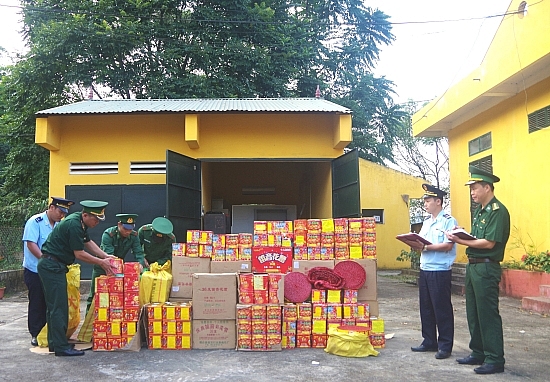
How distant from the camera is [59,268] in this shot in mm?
5367

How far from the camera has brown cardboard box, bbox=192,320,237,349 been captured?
18.5 feet

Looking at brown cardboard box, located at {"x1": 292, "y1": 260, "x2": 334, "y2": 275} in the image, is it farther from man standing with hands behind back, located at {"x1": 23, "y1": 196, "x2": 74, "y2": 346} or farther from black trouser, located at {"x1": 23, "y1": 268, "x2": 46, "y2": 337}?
black trouser, located at {"x1": 23, "y1": 268, "x2": 46, "y2": 337}

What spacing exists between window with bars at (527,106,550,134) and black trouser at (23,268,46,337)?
8.93 m

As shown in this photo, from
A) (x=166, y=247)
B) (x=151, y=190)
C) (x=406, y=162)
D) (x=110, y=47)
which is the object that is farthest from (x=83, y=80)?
(x=406, y=162)

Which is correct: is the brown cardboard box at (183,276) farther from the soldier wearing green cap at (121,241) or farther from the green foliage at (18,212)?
the green foliage at (18,212)

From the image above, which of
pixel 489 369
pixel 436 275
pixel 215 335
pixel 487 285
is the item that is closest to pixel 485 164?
pixel 436 275

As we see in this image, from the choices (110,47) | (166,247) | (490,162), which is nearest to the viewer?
(166,247)

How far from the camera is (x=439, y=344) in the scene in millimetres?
5273

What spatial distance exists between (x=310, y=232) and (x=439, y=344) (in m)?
1.89

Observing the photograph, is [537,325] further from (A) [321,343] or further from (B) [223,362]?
(B) [223,362]

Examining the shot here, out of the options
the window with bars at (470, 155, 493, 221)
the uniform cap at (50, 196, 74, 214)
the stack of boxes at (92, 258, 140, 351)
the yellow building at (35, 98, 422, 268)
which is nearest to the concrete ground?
the stack of boxes at (92, 258, 140, 351)

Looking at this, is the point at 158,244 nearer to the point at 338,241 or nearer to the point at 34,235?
the point at 34,235

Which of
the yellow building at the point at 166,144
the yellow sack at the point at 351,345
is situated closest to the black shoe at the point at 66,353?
the yellow sack at the point at 351,345

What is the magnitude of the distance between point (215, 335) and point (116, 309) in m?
1.14
